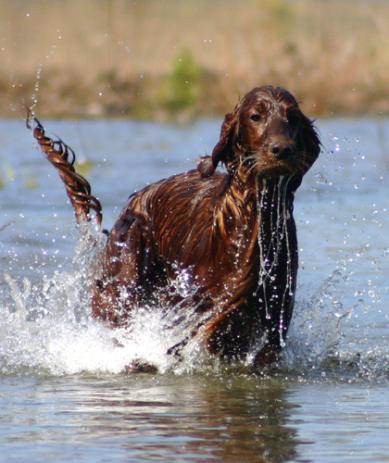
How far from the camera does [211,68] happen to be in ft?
94.9

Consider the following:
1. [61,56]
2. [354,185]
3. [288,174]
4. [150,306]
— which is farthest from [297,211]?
[61,56]

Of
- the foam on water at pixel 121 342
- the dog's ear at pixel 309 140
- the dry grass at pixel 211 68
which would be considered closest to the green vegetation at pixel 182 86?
the dry grass at pixel 211 68

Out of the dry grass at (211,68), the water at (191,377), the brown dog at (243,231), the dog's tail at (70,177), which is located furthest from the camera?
the dry grass at (211,68)

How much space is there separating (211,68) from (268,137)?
2142cm

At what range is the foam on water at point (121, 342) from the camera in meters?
8.48

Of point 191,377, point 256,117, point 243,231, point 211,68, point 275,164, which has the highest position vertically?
point 211,68

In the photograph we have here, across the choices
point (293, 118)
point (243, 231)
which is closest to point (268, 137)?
point (293, 118)

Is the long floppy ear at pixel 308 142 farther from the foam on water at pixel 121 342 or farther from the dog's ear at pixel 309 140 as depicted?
the foam on water at pixel 121 342

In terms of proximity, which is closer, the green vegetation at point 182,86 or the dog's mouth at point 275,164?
the dog's mouth at point 275,164

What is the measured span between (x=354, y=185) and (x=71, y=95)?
1305cm

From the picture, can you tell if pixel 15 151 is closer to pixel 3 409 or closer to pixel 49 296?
pixel 49 296

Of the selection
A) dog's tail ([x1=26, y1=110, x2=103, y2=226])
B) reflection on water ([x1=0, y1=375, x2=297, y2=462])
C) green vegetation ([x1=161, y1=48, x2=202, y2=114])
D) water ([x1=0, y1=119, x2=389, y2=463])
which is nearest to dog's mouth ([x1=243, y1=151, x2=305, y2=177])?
water ([x1=0, y1=119, x2=389, y2=463])

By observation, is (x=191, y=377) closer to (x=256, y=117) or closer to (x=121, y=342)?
(x=121, y=342)

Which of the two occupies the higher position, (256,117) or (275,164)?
(256,117)
